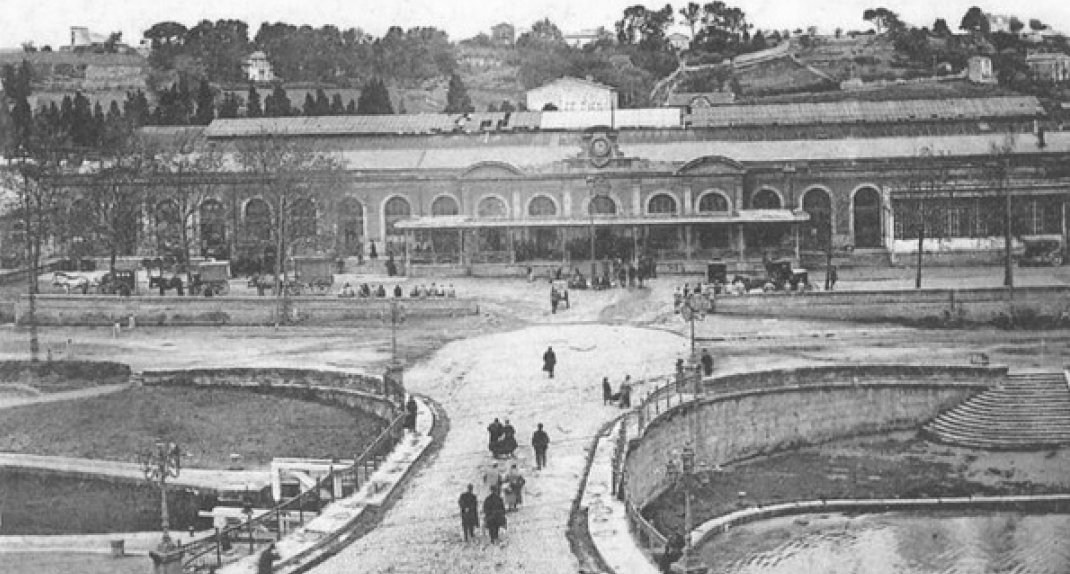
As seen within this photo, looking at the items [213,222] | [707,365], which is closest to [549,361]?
[707,365]

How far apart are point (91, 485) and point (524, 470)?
37.2ft

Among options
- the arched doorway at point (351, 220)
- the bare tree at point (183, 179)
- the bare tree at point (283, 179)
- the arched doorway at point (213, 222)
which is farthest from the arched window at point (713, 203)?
the bare tree at point (183, 179)

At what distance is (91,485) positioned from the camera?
115ft

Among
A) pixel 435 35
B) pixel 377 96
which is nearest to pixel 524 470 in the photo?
pixel 377 96

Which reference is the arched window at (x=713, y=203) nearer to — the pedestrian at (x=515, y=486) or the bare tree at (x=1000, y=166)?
the bare tree at (x=1000, y=166)

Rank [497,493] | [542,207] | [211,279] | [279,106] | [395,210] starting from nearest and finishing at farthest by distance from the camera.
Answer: [497,493], [211,279], [542,207], [395,210], [279,106]

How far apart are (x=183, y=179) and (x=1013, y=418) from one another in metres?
44.4

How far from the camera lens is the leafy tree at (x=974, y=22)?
143 metres

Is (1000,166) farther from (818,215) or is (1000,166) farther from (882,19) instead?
(882,19)

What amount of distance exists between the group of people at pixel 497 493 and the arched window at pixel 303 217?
34397mm

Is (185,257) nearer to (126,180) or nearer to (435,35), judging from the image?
(126,180)

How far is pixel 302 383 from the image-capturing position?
146 ft

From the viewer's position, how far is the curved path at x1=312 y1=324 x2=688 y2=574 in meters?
25.3

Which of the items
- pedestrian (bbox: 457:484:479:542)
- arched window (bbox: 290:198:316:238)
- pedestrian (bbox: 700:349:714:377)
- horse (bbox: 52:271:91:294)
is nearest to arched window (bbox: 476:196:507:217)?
arched window (bbox: 290:198:316:238)
